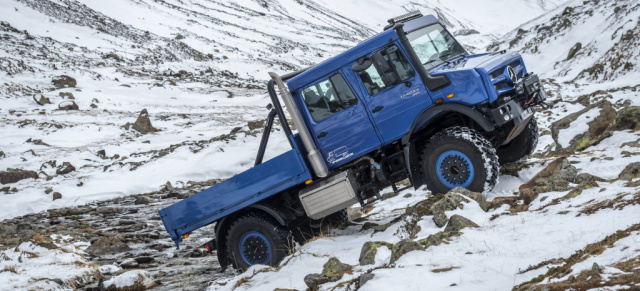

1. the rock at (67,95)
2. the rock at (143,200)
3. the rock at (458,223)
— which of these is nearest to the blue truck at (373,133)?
the rock at (458,223)

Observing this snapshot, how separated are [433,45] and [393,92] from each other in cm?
116

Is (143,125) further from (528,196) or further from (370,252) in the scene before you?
(528,196)

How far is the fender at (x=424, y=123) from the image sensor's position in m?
7.29

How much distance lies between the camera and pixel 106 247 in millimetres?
11000

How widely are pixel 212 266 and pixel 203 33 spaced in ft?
206

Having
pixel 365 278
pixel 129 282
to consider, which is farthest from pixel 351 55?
pixel 129 282

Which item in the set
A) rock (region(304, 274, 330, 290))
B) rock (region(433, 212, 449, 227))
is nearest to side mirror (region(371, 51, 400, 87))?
rock (region(433, 212, 449, 227))

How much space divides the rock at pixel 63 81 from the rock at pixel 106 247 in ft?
91.1

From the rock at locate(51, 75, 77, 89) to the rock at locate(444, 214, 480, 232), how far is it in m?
35.3

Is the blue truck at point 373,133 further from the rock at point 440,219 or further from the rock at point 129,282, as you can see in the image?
the rock at point 440,219

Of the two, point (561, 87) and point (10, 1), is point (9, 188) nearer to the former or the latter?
point (561, 87)

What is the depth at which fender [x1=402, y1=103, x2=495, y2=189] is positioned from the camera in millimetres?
7289

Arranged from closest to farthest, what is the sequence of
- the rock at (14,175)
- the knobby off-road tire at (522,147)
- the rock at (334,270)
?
the rock at (334,270)
the knobby off-road tire at (522,147)
the rock at (14,175)

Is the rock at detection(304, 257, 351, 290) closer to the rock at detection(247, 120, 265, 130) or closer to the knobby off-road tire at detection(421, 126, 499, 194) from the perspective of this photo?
the knobby off-road tire at detection(421, 126, 499, 194)
